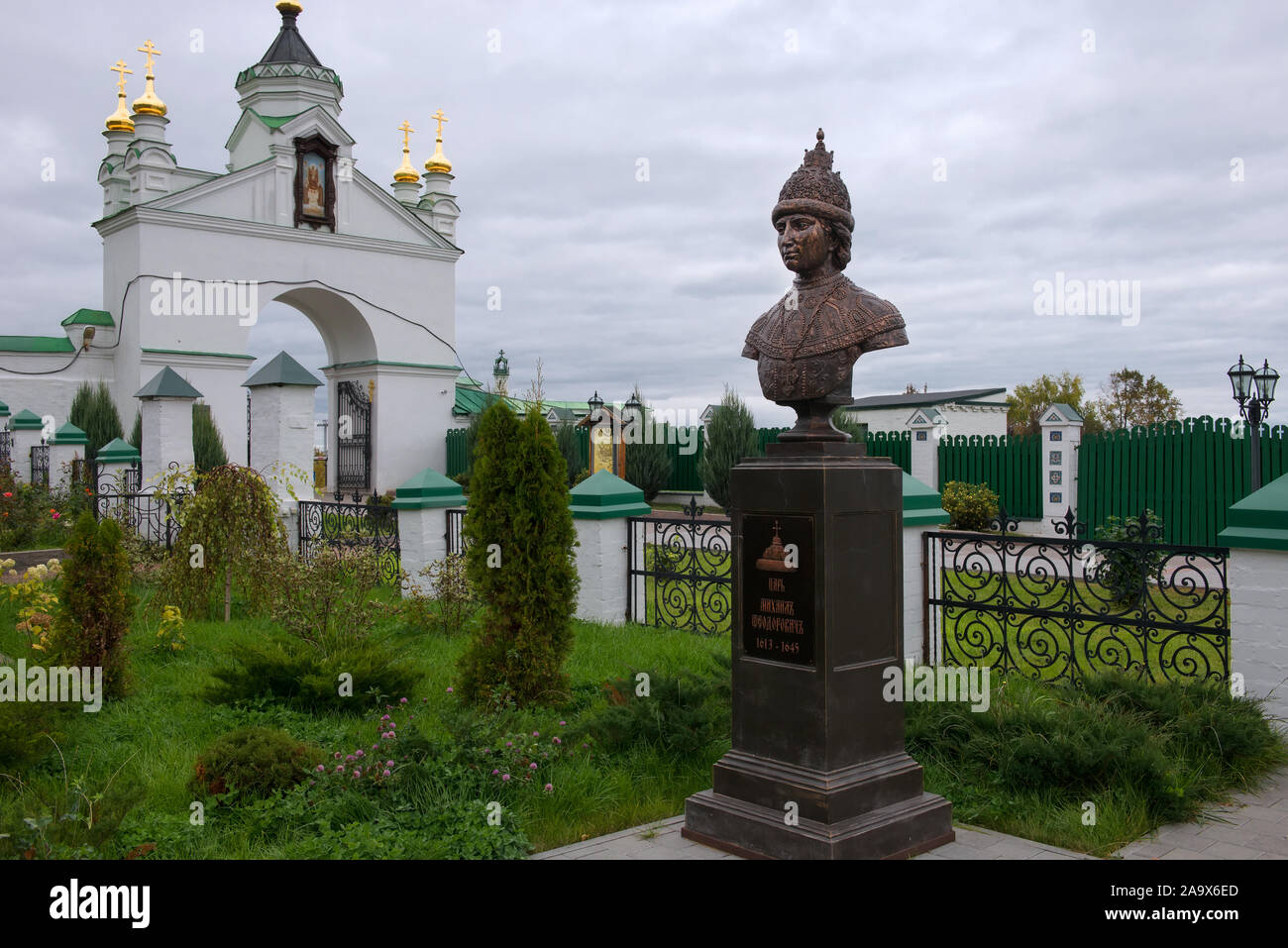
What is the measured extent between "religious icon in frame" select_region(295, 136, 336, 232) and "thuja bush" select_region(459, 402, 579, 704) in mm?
18104

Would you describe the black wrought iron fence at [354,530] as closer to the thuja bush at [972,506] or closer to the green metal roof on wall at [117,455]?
the green metal roof on wall at [117,455]

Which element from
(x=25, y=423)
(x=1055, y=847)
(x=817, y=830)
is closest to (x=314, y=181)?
(x=25, y=423)

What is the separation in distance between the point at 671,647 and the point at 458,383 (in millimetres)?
21404

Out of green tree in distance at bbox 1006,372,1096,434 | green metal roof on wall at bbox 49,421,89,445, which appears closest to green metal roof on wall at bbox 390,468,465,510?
green metal roof on wall at bbox 49,421,89,445

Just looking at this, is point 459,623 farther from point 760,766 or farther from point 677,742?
point 760,766

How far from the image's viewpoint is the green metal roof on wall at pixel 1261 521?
17.1 feet

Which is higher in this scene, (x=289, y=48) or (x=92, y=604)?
(x=289, y=48)

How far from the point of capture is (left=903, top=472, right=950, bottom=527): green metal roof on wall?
23.7ft

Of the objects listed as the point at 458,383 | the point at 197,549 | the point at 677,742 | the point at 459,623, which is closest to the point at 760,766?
the point at 677,742

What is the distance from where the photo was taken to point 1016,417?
40.4 meters

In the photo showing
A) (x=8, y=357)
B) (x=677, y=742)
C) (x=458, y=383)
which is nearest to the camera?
(x=677, y=742)

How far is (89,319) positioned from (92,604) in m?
16.8

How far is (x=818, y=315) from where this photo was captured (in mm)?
4430

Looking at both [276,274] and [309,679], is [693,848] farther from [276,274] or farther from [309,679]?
[276,274]
